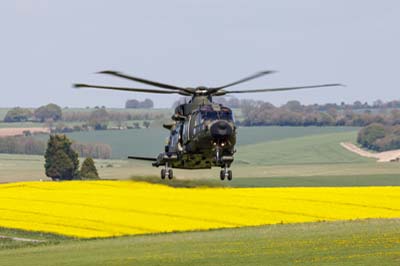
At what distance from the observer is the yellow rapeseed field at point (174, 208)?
71250 mm

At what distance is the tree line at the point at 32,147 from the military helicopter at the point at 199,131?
4667 inches

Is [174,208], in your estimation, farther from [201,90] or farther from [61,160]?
[61,160]

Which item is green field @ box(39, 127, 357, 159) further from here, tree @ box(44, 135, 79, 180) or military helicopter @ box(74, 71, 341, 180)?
military helicopter @ box(74, 71, 341, 180)

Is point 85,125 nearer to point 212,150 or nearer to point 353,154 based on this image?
point 353,154

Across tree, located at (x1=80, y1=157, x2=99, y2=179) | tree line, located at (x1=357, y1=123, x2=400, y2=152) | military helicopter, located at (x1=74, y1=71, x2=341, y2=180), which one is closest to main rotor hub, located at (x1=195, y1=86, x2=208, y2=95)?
military helicopter, located at (x1=74, y1=71, x2=341, y2=180)

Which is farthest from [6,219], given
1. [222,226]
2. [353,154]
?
[353,154]

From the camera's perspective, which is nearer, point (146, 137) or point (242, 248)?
point (242, 248)

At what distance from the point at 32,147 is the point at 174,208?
111004 millimetres

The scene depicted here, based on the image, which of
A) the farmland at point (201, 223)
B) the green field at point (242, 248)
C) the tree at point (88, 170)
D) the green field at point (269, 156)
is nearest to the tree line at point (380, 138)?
the green field at point (269, 156)

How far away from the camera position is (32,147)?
185 m

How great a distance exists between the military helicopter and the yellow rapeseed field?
2924 cm

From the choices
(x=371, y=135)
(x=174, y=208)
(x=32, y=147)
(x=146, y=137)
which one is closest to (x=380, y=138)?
(x=371, y=135)

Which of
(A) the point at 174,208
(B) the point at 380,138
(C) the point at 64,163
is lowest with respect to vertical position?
(A) the point at 174,208

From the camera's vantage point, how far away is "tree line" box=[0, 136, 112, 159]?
15962 centimetres
